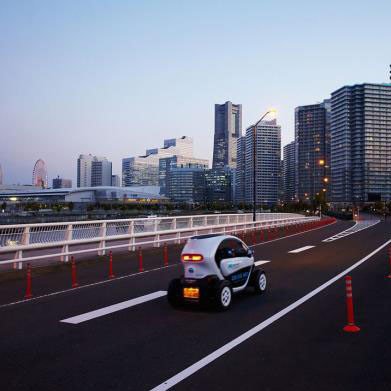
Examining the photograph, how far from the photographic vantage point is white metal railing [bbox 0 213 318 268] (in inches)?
651

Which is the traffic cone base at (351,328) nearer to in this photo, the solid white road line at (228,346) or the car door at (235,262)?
the solid white road line at (228,346)

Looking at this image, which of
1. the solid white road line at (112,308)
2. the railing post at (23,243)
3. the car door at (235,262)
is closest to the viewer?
Answer: the solid white road line at (112,308)

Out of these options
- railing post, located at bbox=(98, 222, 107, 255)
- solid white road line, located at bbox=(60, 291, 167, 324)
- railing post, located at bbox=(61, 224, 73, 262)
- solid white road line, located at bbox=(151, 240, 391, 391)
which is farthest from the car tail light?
railing post, located at bbox=(98, 222, 107, 255)

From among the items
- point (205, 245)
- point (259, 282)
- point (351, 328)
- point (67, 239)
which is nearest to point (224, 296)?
point (205, 245)

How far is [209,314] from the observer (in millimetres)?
10258

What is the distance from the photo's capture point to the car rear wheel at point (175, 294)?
10.6 meters

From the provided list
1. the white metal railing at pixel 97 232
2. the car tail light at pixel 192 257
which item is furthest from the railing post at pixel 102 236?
the car tail light at pixel 192 257

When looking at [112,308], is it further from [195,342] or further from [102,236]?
[102,236]

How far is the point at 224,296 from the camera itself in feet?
34.4

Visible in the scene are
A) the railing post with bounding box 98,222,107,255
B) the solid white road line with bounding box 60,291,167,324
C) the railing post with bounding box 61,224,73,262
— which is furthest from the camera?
the railing post with bounding box 98,222,107,255

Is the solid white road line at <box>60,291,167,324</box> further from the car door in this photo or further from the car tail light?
the car door

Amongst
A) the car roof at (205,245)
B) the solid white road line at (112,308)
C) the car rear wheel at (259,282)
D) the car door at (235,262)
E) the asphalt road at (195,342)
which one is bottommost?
the solid white road line at (112,308)

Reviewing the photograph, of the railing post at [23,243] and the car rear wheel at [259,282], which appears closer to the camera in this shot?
the car rear wheel at [259,282]

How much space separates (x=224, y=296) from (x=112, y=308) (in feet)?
8.79
